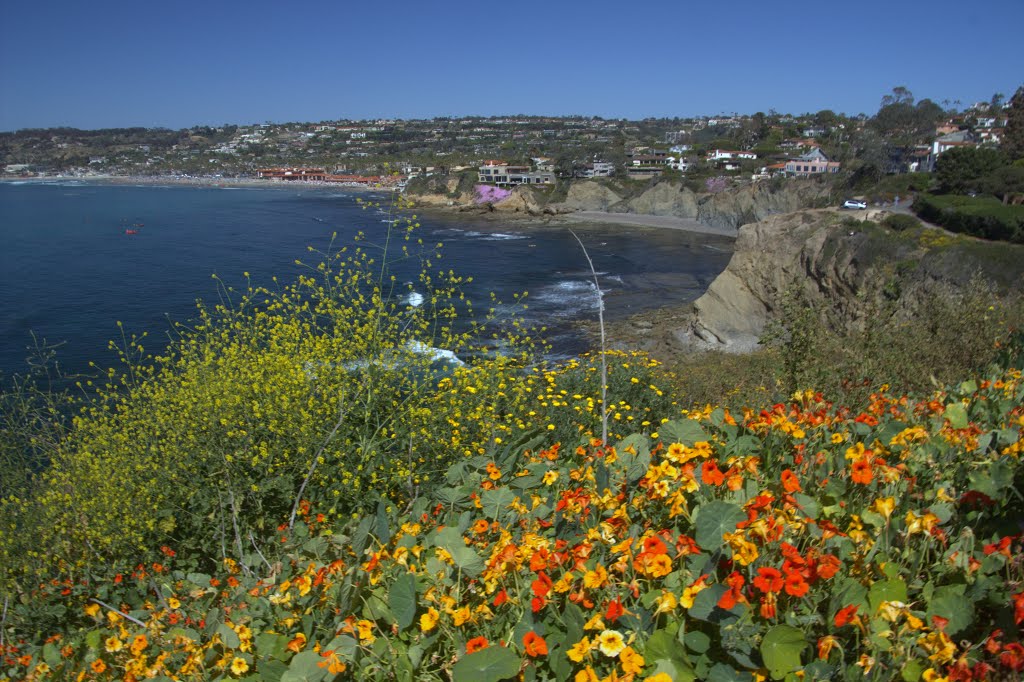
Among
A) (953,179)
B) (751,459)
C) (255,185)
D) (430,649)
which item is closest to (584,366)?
(751,459)

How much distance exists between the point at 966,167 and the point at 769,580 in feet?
152

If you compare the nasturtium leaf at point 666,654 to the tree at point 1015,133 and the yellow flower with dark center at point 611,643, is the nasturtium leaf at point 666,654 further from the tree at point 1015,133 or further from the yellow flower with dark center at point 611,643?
the tree at point 1015,133

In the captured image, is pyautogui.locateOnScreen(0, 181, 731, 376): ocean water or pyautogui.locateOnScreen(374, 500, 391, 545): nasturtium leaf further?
pyautogui.locateOnScreen(0, 181, 731, 376): ocean water

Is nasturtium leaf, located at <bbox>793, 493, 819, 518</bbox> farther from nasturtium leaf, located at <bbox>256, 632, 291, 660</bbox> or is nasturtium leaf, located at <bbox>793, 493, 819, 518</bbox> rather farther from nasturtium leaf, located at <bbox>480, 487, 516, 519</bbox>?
nasturtium leaf, located at <bbox>256, 632, 291, 660</bbox>

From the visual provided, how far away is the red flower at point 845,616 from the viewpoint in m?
1.83

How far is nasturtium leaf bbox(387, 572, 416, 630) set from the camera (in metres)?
2.27

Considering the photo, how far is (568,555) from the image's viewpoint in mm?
2383

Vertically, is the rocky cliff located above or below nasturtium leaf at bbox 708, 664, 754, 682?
below

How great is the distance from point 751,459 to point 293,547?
253 centimetres

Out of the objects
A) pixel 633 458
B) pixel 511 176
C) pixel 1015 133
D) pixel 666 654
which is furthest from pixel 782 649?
pixel 511 176

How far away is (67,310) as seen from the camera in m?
26.8

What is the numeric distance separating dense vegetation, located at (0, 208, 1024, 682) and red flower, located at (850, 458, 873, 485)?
11cm

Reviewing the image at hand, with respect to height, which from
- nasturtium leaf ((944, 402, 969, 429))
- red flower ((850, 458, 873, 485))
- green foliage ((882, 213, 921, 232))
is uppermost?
red flower ((850, 458, 873, 485))

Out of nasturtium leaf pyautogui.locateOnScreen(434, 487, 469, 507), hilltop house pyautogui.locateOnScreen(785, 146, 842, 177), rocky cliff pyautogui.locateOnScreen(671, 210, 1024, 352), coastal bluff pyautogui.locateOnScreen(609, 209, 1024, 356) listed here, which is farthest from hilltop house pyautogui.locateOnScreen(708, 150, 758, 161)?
nasturtium leaf pyautogui.locateOnScreen(434, 487, 469, 507)
